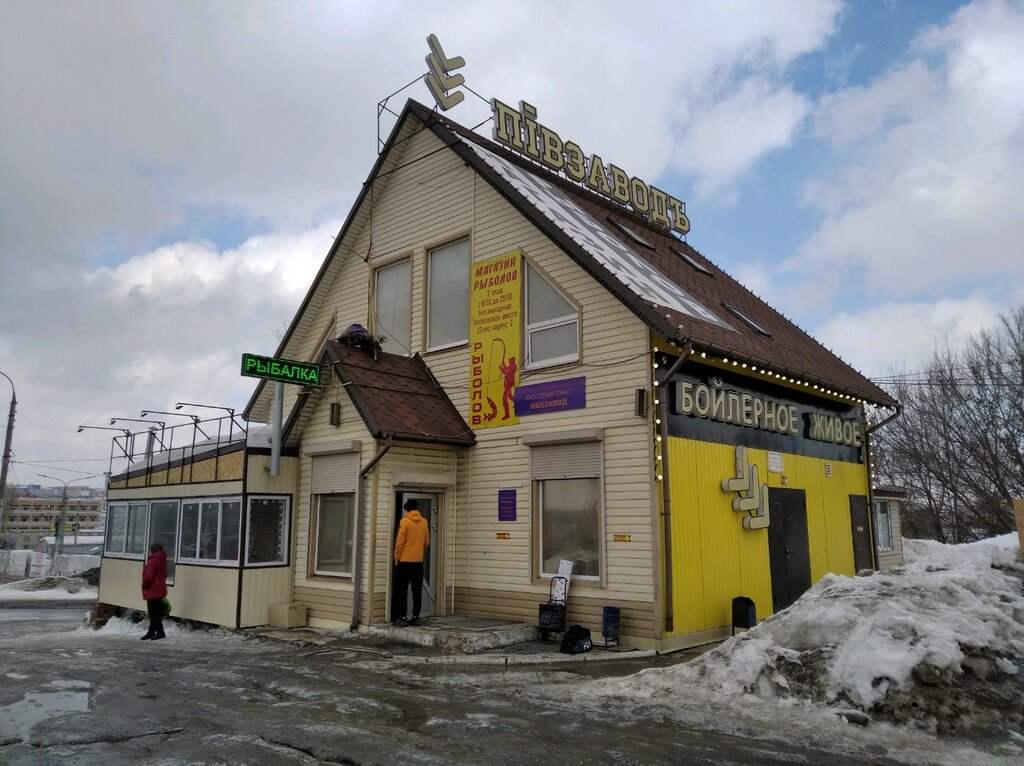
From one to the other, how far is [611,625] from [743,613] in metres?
2.18

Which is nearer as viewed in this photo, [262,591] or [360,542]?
[360,542]

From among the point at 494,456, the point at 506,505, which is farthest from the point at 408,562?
the point at 494,456

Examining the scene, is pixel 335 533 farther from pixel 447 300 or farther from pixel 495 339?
pixel 447 300

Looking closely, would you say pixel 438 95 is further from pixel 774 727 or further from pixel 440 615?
pixel 774 727

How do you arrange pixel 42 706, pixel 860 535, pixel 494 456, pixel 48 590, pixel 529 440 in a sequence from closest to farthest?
pixel 42 706, pixel 529 440, pixel 494 456, pixel 860 535, pixel 48 590

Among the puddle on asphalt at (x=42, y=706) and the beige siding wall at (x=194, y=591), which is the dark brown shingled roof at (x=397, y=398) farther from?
the puddle on asphalt at (x=42, y=706)

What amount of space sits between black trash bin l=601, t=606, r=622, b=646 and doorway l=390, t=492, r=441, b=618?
138 inches

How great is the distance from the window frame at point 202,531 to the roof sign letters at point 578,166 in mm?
10126

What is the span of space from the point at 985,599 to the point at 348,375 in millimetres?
9791

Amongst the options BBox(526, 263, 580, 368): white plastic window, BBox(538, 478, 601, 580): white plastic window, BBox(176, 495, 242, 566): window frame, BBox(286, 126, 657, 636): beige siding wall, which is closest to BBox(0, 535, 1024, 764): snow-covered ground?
BBox(286, 126, 657, 636): beige siding wall

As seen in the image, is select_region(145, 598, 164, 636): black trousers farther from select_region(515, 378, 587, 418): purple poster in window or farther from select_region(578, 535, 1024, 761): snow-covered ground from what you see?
select_region(578, 535, 1024, 761): snow-covered ground

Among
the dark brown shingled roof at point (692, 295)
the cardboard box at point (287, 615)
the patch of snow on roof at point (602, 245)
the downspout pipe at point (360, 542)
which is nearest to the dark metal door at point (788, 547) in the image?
the dark brown shingled roof at point (692, 295)

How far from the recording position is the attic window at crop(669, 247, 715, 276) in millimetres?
18972

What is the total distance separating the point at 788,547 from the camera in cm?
1420
